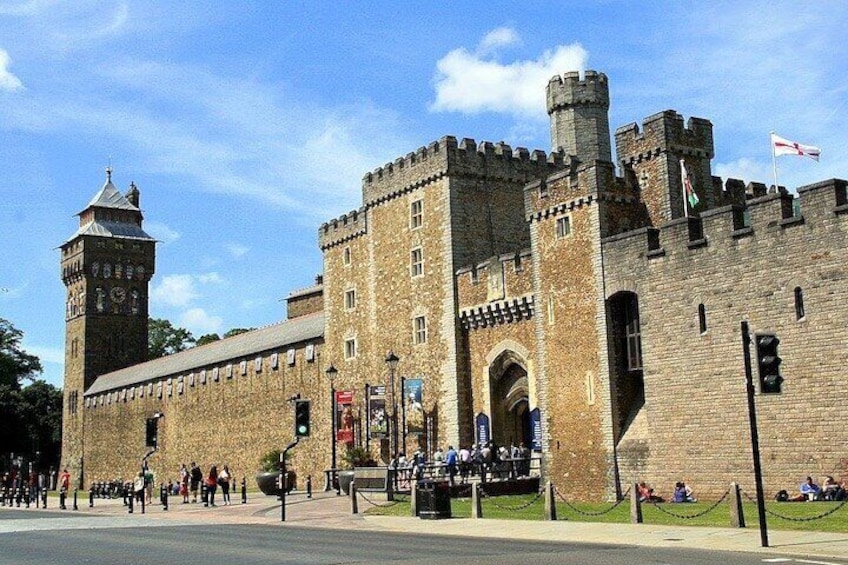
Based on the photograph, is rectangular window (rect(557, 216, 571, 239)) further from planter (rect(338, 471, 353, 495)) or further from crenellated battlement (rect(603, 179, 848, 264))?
planter (rect(338, 471, 353, 495))

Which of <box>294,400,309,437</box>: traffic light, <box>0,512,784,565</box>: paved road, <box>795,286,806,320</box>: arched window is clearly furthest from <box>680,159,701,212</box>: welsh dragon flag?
<box>0,512,784,565</box>: paved road

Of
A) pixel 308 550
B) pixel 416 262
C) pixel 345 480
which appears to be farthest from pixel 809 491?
pixel 416 262

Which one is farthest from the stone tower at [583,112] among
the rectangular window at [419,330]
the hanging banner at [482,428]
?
the hanging banner at [482,428]

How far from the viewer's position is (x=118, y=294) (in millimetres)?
87812

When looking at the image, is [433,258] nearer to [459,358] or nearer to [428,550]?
[459,358]

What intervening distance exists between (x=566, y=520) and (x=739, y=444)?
5.96 metres

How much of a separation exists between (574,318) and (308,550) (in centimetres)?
1693

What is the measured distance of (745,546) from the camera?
18.8 m

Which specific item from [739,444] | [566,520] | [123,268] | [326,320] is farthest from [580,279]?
[123,268]

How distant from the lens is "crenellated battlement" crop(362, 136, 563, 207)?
4316 centimetres

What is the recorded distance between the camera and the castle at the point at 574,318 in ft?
92.1

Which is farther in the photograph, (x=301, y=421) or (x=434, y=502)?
(x=301, y=421)

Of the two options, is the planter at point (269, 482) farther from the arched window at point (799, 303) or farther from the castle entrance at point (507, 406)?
the arched window at point (799, 303)

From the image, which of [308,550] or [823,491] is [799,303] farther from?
[308,550]
